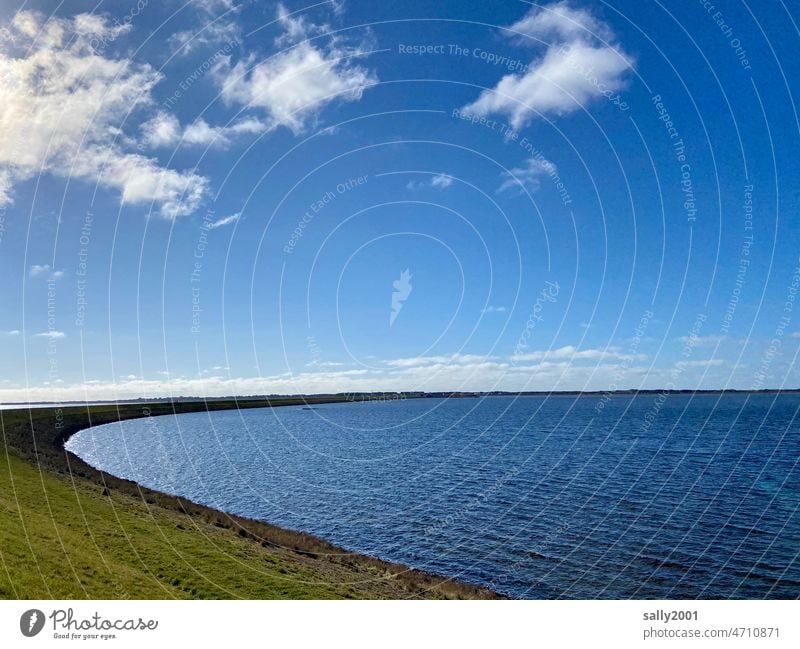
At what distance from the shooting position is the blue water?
3119cm

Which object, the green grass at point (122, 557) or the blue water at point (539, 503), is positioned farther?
the blue water at point (539, 503)

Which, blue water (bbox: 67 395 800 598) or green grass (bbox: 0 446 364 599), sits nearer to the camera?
green grass (bbox: 0 446 364 599)

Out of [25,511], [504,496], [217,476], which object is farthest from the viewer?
[217,476]

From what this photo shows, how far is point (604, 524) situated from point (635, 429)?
9191 cm

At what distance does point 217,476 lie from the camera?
63781mm

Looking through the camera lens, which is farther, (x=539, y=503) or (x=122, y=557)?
(x=539, y=503)

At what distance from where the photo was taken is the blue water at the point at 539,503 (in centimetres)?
3119

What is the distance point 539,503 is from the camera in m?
48.3

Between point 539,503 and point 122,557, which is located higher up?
point 122,557
